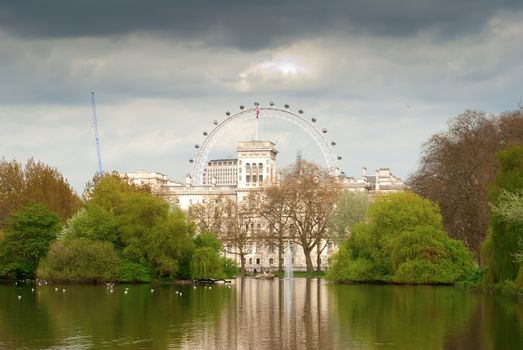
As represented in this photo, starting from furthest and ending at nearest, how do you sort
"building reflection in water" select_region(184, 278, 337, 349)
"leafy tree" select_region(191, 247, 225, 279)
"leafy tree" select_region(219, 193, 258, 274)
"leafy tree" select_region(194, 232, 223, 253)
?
"leafy tree" select_region(219, 193, 258, 274), "leafy tree" select_region(194, 232, 223, 253), "leafy tree" select_region(191, 247, 225, 279), "building reflection in water" select_region(184, 278, 337, 349)

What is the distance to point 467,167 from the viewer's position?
2773 inches

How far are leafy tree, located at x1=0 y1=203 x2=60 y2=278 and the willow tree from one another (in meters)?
34.5

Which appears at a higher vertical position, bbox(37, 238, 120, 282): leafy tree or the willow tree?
the willow tree

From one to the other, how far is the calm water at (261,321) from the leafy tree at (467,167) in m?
15.5

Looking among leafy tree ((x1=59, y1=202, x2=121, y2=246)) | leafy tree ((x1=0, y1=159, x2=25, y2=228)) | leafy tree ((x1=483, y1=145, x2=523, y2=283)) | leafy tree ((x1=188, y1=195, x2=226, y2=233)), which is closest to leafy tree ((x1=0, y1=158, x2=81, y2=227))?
leafy tree ((x1=0, y1=159, x2=25, y2=228))

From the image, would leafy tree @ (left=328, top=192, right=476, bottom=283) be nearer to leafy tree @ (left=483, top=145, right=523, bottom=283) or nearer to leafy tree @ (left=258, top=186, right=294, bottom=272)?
leafy tree @ (left=483, top=145, right=523, bottom=283)

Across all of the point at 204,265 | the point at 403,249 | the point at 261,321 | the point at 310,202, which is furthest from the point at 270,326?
the point at 310,202

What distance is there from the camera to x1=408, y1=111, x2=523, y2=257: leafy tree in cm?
6969

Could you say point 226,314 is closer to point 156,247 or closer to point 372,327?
point 372,327

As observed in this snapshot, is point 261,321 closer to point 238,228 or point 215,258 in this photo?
point 215,258

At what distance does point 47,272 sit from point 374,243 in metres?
24.0

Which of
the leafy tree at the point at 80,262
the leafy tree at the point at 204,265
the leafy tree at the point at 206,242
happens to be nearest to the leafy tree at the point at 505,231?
the leafy tree at the point at 204,265

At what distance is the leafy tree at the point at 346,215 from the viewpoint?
330 feet

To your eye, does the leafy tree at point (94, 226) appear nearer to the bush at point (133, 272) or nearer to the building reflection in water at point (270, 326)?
the bush at point (133, 272)
